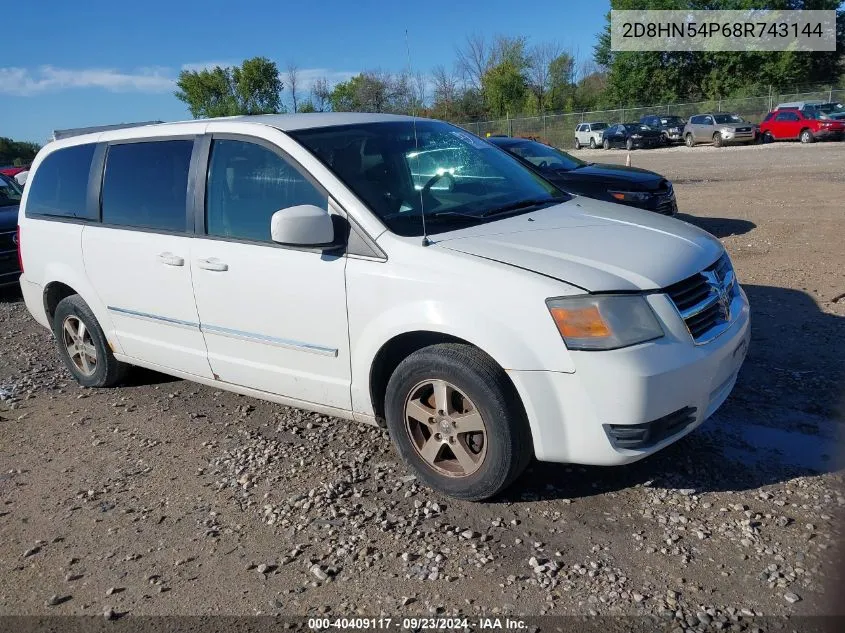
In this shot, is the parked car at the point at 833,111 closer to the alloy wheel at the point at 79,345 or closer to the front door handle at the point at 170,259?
the alloy wheel at the point at 79,345

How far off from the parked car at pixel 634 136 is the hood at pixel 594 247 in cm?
3590

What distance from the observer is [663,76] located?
52719 millimetres

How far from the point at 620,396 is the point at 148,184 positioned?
3344 mm

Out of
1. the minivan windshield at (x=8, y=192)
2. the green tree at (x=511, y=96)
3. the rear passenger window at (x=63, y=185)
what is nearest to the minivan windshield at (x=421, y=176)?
the rear passenger window at (x=63, y=185)

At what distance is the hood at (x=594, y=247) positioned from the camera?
10.7ft

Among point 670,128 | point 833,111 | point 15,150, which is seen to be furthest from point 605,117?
point 15,150

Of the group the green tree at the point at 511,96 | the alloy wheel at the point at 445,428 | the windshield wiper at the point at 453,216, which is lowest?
the alloy wheel at the point at 445,428

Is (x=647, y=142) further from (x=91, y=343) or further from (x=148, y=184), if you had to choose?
(x=148, y=184)

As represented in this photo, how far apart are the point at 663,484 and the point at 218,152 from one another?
10.2 ft

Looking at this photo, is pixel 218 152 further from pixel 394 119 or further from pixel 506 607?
pixel 506 607

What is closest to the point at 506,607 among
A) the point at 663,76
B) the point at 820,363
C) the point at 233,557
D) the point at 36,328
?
the point at 233,557

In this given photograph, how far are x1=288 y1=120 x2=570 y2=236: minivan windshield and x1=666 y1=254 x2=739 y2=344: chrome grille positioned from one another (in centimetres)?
108

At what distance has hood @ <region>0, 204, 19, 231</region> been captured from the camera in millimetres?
9625

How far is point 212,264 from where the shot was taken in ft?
13.8
